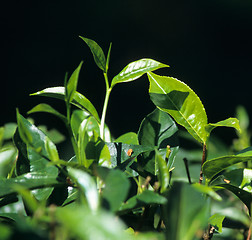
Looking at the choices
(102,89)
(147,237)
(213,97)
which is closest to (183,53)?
(213,97)

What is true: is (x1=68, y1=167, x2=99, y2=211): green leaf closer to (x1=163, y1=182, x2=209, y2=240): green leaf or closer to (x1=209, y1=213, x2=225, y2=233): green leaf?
(x1=163, y1=182, x2=209, y2=240): green leaf

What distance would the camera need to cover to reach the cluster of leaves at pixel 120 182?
37cm

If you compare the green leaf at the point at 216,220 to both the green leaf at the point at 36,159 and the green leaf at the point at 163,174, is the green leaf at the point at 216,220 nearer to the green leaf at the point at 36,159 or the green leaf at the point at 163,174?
the green leaf at the point at 163,174

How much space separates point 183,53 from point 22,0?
159cm

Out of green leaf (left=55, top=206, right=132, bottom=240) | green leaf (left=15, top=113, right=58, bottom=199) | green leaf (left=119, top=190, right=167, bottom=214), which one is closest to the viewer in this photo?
green leaf (left=55, top=206, right=132, bottom=240)

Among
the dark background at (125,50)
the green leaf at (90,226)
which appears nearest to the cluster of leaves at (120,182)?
the green leaf at (90,226)

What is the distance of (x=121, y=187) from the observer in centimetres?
42

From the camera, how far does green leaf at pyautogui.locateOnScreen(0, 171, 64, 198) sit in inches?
19.4

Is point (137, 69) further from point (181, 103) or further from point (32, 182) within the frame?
point (32, 182)

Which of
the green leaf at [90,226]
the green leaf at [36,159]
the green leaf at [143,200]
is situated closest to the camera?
the green leaf at [90,226]

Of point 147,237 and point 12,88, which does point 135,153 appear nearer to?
point 147,237

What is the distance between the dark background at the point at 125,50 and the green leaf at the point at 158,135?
2426mm

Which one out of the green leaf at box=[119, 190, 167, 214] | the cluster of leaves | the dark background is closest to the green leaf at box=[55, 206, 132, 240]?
the cluster of leaves

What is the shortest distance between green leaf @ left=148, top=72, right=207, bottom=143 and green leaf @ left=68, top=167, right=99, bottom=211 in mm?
228
